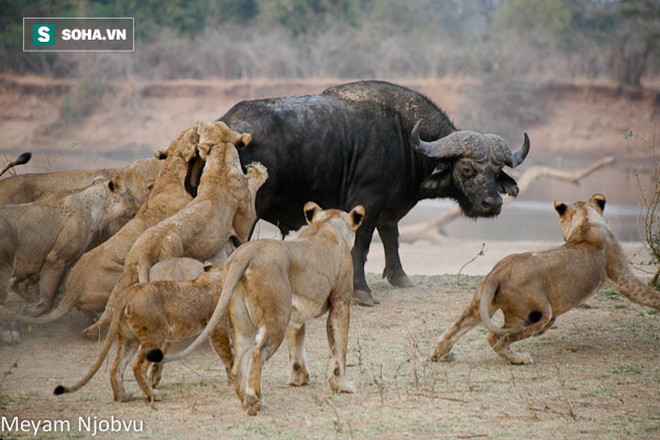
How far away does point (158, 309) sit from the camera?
5.39 m

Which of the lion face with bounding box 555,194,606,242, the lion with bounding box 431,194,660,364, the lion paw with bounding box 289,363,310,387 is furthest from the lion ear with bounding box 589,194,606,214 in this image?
the lion paw with bounding box 289,363,310,387

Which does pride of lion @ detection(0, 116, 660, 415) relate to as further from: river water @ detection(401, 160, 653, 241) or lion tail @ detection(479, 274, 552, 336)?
river water @ detection(401, 160, 653, 241)

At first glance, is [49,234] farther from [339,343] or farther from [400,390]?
[400,390]

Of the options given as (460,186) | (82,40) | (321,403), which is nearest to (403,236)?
(460,186)

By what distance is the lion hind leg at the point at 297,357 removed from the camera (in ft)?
18.4

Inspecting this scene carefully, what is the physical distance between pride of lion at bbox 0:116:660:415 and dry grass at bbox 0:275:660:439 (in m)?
0.20

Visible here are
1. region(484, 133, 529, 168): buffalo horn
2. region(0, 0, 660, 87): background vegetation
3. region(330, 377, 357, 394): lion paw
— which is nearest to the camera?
region(330, 377, 357, 394): lion paw

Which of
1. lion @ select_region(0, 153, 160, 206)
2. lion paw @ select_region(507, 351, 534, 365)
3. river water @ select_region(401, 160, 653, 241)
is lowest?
river water @ select_region(401, 160, 653, 241)

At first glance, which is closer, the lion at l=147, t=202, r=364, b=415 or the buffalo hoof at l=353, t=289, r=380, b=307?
the lion at l=147, t=202, r=364, b=415

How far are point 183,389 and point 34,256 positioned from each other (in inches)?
93.2

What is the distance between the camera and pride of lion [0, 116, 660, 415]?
5.14 m

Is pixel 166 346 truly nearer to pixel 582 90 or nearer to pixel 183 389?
pixel 183 389

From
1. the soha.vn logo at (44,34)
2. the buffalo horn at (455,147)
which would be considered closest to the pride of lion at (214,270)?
the buffalo horn at (455,147)

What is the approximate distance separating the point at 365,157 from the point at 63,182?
9.86 ft
